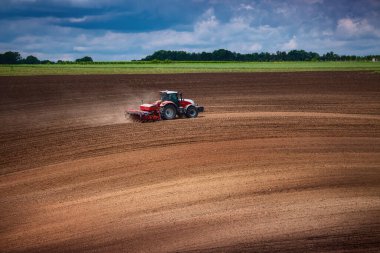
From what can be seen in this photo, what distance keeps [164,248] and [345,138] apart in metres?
11.3

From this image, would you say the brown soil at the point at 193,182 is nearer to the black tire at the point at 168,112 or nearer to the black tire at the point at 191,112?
the black tire at the point at 191,112

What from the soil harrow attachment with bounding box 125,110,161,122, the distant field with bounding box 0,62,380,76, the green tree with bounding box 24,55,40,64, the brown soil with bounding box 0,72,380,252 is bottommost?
the brown soil with bounding box 0,72,380,252

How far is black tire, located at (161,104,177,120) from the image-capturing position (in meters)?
21.7

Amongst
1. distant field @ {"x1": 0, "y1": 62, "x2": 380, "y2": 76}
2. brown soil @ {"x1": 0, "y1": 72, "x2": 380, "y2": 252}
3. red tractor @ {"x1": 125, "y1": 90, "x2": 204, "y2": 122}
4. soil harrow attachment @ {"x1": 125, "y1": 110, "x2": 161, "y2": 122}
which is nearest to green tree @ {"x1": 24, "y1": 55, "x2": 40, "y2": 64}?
distant field @ {"x1": 0, "y1": 62, "x2": 380, "y2": 76}

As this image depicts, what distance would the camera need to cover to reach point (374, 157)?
15391 millimetres

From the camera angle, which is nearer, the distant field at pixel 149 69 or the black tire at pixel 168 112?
the black tire at pixel 168 112

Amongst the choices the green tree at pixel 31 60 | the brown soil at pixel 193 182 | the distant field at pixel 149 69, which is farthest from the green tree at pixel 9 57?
the brown soil at pixel 193 182

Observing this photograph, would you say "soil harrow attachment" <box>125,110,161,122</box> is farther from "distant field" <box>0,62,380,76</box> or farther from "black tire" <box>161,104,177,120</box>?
"distant field" <box>0,62,380,76</box>

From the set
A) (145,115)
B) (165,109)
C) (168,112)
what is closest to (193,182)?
(145,115)

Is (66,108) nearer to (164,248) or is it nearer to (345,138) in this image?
(345,138)

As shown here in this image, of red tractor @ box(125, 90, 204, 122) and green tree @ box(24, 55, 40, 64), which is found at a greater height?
green tree @ box(24, 55, 40, 64)

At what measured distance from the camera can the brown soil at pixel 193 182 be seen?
32.1 feet

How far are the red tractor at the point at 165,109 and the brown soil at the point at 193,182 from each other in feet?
2.45

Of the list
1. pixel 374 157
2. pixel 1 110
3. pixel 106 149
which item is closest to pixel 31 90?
pixel 1 110
